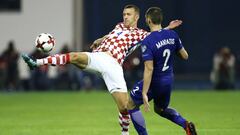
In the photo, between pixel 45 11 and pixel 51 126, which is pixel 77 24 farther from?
pixel 51 126

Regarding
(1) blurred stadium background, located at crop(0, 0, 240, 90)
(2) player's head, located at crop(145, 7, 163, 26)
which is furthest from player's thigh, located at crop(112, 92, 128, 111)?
(1) blurred stadium background, located at crop(0, 0, 240, 90)

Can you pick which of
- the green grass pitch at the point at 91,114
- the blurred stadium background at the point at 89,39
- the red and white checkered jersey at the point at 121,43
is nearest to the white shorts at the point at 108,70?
the red and white checkered jersey at the point at 121,43

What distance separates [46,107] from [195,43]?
13600mm

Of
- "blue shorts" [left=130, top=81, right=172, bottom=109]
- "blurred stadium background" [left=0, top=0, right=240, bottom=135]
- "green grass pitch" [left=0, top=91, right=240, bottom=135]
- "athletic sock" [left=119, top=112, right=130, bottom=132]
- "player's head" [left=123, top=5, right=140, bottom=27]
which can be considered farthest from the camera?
"blurred stadium background" [left=0, top=0, right=240, bottom=135]

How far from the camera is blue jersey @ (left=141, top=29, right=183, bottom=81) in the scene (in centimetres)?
1136

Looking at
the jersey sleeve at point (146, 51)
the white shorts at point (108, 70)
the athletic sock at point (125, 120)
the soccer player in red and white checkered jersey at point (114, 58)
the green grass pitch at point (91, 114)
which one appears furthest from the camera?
the green grass pitch at point (91, 114)

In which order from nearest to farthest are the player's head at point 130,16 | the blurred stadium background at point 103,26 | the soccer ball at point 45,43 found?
1. the player's head at point 130,16
2. the soccer ball at point 45,43
3. the blurred stadium background at point 103,26

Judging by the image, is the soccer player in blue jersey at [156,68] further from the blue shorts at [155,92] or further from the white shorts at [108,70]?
the white shorts at [108,70]

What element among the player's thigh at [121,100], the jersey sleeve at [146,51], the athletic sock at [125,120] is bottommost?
the athletic sock at [125,120]

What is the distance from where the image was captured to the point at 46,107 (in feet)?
70.5

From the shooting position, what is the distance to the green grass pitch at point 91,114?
14.7 meters

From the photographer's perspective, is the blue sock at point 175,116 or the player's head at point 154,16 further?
the blue sock at point 175,116

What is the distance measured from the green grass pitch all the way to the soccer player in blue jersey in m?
2.29

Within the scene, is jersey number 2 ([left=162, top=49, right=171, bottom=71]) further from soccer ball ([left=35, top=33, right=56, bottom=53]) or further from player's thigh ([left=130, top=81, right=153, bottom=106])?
soccer ball ([left=35, top=33, right=56, bottom=53])
